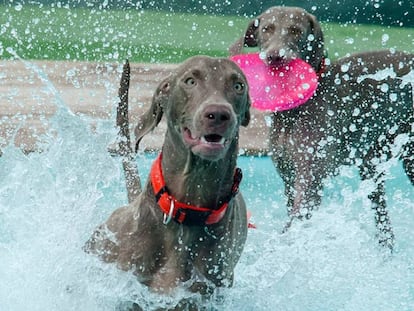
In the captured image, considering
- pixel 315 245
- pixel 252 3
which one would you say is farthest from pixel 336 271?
pixel 252 3

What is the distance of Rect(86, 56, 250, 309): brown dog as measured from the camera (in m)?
3.43

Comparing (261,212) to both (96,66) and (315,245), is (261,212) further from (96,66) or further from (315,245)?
(96,66)

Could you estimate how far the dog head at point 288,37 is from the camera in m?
5.03

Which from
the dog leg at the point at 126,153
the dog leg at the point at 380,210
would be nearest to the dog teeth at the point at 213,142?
the dog leg at the point at 126,153

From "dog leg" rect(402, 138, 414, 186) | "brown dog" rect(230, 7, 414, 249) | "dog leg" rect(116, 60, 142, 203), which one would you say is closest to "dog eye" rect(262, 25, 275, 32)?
"brown dog" rect(230, 7, 414, 249)

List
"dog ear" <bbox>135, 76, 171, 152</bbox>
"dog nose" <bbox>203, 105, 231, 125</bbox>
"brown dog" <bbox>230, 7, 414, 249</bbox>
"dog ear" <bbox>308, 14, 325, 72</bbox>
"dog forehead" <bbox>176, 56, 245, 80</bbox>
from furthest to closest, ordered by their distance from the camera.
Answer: "dog ear" <bbox>308, 14, 325, 72</bbox> < "brown dog" <bbox>230, 7, 414, 249</bbox> < "dog ear" <bbox>135, 76, 171, 152</bbox> < "dog forehead" <bbox>176, 56, 245, 80</bbox> < "dog nose" <bbox>203, 105, 231, 125</bbox>

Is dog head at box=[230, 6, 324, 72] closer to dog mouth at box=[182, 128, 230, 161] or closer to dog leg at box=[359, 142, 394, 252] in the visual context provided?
dog leg at box=[359, 142, 394, 252]

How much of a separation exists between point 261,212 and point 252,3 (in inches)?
280

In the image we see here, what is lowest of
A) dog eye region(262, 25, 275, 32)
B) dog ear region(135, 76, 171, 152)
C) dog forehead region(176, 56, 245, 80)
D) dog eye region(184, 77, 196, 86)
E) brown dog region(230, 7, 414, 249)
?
brown dog region(230, 7, 414, 249)

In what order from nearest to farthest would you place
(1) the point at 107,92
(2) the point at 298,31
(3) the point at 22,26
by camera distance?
(2) the point at 298,31, (1) the point at 107,92, (3) the point at 22,26

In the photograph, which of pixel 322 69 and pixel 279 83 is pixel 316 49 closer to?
pixel 322 69

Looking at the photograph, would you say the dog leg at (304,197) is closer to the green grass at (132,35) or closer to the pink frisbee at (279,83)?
the pink frisbee at (279,83)

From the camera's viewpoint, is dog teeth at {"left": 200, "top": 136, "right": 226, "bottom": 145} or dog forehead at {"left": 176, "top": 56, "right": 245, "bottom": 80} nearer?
dog teeth at {"left": 200, "top": 136, "right": 226, "bottom": 145}

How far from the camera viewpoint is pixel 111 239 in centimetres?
369
